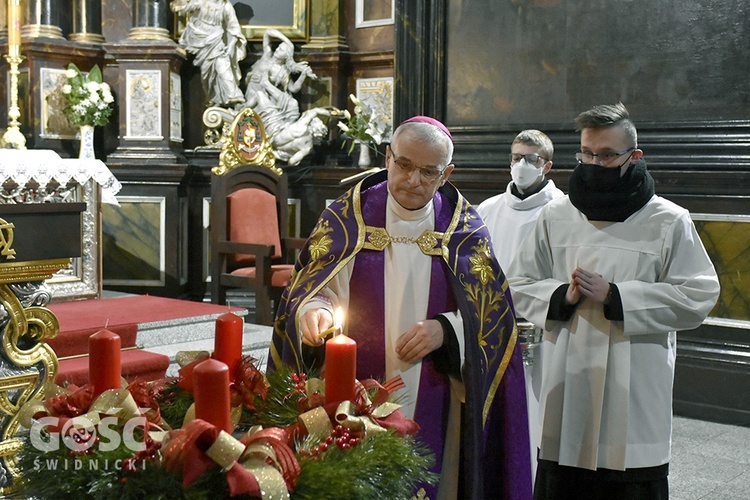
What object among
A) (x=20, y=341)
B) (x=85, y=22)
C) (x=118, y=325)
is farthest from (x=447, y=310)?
(x=85, y=22)

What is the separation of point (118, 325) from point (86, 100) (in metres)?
3.63

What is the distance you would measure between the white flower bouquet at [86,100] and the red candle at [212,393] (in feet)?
24.6

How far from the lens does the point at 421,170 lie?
7.57 ft

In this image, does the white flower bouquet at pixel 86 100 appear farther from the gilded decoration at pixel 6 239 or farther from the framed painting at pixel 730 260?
the gilded decoration at pixel 6 239

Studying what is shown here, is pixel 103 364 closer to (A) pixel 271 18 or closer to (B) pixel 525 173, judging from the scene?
(B) pixel 525 173

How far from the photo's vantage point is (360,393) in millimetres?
1288

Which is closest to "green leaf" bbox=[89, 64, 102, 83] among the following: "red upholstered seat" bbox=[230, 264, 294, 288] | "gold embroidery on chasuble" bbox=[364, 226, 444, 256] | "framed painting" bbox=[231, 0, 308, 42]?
"framed painting" bbox=[231, 0, 308, 42]

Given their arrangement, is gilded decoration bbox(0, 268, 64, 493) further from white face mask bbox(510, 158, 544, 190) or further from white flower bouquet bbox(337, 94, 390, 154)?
white flower bouquet bbox(337, 94, 390, 154)

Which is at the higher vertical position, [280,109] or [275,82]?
[275,82]

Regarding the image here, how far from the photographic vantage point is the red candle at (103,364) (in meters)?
1.23

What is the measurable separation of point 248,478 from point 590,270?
2077 mm

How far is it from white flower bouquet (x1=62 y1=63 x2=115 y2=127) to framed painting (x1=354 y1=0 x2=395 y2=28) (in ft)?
8.34

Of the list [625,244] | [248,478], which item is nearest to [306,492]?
[248,478]

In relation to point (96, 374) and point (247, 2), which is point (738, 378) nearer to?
point (96, 374)
